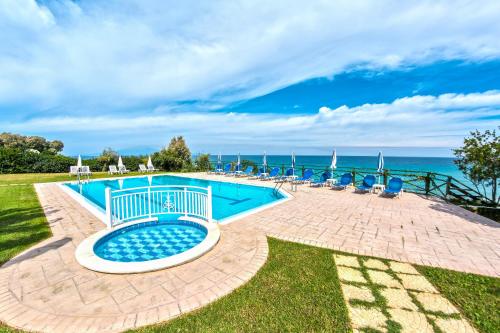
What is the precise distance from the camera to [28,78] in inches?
434

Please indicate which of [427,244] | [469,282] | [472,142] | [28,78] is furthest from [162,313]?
[28,78]

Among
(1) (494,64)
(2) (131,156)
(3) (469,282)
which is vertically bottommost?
(3) (469,282)

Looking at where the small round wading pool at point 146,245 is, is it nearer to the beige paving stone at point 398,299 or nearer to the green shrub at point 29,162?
the beige paving stone at point 398,299

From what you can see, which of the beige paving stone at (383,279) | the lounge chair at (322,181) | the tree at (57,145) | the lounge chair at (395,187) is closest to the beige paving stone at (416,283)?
the beige paving stone at (383,279)

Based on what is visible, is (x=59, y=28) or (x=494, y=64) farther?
(x=494, y=64)

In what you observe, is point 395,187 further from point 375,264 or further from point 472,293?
point 472,293

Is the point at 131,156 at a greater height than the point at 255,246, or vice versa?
the point at 131,156

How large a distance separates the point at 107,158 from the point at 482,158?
23.2m

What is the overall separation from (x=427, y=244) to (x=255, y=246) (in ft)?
10.4

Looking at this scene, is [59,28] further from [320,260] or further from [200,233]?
[320,260]

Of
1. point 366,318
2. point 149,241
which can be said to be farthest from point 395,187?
point 149,241

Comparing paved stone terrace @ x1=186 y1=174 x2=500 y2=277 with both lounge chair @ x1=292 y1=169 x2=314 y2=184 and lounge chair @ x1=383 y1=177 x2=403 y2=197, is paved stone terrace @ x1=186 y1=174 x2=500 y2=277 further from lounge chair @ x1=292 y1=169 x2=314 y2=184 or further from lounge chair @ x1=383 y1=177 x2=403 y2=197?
lounge chair @ x1=292 y1=169 x2=314 y2=184

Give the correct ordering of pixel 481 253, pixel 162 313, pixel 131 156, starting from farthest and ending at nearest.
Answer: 1. pixel 131 156
2. pixel 481 253
3. pixel 162 313

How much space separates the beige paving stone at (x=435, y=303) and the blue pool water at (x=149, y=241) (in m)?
3.48
